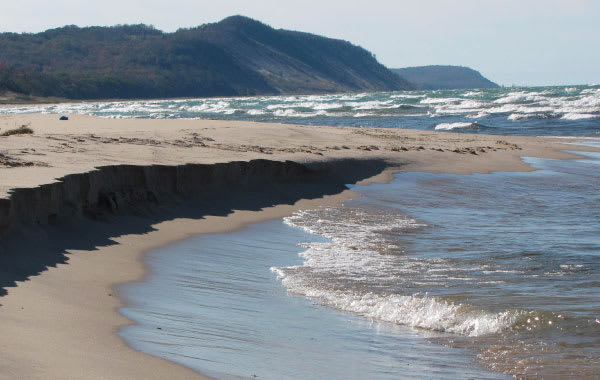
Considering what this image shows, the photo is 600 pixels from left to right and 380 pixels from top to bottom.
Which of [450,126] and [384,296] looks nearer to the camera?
[384,296]

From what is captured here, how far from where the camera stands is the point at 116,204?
368 inches

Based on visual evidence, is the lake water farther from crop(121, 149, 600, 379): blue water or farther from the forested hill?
the forested hill

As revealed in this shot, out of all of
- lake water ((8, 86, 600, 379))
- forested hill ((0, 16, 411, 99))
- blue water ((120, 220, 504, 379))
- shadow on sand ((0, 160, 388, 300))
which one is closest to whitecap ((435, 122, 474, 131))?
shadow on sand ((0, 160, 388, 300))

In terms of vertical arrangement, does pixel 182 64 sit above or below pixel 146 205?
above

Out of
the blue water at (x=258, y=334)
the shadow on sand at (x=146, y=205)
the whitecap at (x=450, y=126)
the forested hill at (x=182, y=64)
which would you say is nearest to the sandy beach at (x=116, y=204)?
the shadow on sand at (x=146, y=205)

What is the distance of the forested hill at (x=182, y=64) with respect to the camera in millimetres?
112875

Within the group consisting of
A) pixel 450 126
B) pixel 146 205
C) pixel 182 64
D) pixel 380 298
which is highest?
pixel 182 64

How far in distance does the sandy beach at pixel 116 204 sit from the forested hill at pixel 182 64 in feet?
266

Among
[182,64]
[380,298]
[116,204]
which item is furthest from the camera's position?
[182,64]

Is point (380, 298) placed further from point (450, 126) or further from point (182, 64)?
point (182, 64)

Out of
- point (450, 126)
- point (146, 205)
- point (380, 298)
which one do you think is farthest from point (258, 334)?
point (450, 126)

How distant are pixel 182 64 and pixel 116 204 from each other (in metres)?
138

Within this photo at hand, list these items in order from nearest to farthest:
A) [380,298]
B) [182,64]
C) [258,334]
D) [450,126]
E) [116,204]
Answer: [258,334]
[380,298]
[116,204]
[450,126]
[182,64]

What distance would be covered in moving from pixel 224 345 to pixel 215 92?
Result: 12828 cm
